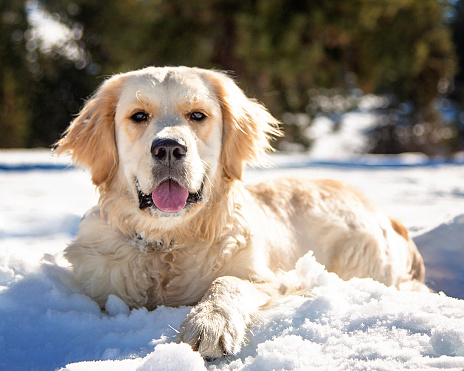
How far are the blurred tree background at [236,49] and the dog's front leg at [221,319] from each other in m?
11.0

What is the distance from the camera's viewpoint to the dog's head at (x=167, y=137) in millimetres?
2518

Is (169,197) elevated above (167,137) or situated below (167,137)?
below

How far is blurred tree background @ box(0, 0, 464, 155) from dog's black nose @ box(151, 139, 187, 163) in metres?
10.7

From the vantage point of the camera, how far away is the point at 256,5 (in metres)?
13.0

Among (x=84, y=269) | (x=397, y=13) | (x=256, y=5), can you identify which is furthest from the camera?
(x=397, y=13)

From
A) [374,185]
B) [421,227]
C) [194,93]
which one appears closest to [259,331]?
[194,93]

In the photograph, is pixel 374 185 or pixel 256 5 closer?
pixel 374 185

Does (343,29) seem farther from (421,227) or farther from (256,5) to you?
(421,227)

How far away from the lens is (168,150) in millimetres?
2432

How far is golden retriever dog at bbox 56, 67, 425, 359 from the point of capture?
8.38 feet

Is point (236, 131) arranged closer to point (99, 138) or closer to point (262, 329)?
point (99, 138)

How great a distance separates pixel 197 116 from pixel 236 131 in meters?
0.32

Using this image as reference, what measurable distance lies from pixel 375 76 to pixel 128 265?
14.1 meters

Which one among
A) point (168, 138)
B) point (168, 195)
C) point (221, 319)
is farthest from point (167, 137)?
point (221, 319)
